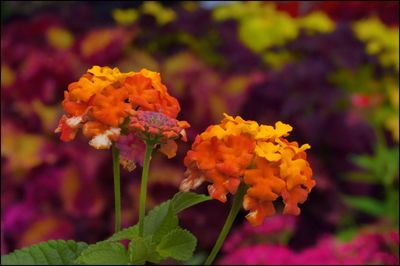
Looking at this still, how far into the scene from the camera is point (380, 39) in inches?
129

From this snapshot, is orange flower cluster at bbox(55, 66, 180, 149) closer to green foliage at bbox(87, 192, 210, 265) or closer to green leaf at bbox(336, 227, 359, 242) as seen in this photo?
green foliage at bbox(87, 192, 210, 265)

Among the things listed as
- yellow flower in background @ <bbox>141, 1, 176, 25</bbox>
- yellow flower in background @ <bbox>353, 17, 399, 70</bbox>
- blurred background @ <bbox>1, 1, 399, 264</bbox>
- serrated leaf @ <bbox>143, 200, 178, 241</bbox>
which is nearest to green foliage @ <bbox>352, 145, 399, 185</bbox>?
blurred background @ <bbox>1, 1, 399, 264</bbox>

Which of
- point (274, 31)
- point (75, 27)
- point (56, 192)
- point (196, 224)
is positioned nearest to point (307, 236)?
point (196, 224)

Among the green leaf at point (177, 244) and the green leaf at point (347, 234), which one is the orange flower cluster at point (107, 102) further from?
the green leaf at point (347, 234)

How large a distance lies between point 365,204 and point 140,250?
1892 mm

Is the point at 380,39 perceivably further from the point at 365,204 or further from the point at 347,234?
the point at 347,234

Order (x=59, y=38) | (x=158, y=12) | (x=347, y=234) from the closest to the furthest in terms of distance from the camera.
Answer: (x=347, y=234)
(x=59, y=38)
(x=158, y=12)

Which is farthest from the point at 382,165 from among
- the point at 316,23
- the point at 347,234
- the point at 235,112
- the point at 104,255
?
the point at 104,255

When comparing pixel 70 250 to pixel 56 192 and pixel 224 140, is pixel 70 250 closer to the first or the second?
pixel 224 140

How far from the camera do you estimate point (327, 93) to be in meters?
2.84

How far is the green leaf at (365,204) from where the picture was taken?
8.64ft

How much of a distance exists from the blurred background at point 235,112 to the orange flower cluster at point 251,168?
3.06 feet

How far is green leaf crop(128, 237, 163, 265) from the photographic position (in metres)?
0.83

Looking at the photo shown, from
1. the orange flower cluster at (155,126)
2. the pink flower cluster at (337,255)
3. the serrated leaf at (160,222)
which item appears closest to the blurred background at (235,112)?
the pink flower cluster at (337,255)
